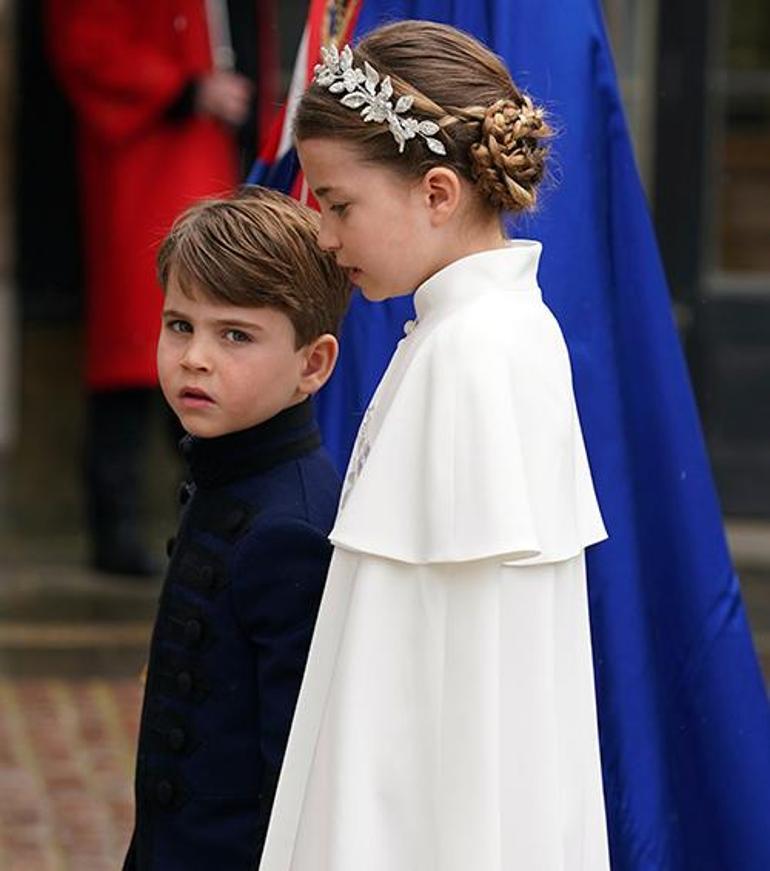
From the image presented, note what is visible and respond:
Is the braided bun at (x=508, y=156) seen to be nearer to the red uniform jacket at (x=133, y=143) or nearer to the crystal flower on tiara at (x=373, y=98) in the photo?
the crystal flower on tiara at (x=373, y=98)

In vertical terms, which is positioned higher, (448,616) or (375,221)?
(375,221)

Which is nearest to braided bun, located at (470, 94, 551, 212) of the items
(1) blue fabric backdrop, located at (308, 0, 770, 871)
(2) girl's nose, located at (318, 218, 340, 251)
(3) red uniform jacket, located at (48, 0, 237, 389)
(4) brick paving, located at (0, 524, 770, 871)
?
(2) girl's nose, located at (318, 218, 340, 251)

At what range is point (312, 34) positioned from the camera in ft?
10.8

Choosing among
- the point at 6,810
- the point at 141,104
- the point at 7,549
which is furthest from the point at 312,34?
the point at 7,549

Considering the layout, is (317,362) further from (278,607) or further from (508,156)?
(508,156)

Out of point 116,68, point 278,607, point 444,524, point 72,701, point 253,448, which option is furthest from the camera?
point 116,68

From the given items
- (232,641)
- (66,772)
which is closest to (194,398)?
(232,641)

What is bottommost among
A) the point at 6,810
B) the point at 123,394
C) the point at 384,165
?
the point at 6,810

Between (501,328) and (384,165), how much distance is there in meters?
0.20

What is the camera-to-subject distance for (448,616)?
243 cm

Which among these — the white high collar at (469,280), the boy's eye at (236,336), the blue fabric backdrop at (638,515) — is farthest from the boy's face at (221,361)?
Answer: the blue fabric backdrop at (638,515)

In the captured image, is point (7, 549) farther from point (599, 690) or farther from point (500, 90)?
point (500, 90)

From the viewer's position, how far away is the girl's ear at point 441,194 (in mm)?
2484

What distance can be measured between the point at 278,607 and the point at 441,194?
0.49 metres
